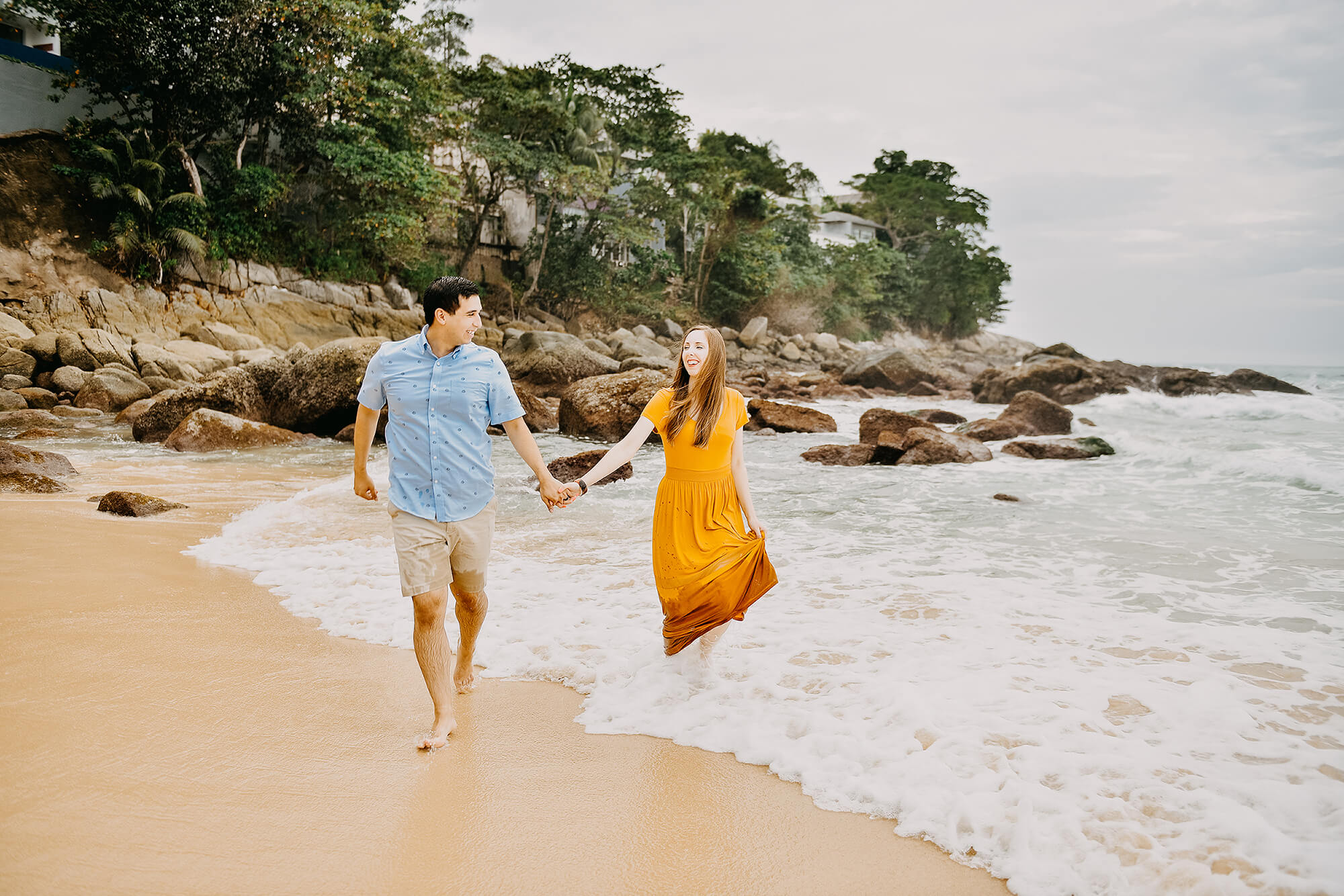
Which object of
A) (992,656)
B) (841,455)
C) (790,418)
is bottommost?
(992,656)

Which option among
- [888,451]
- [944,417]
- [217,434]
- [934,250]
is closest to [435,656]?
[217,434]

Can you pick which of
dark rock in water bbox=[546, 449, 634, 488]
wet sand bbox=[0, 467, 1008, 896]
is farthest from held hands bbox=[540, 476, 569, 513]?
dark rock in water bbox=[546, 449, 634, 488]

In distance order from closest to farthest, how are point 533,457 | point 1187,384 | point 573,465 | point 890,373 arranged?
point 533,457
point 573,465
point 1187,384
point 890,373

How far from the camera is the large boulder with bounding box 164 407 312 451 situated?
38.9 ft

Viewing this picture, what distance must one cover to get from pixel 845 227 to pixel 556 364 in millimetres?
41610

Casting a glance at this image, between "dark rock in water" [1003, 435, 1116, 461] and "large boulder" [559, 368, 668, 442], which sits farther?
"large boulder" [559, 368, 668, 442]

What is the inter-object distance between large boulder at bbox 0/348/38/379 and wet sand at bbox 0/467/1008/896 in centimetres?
1567

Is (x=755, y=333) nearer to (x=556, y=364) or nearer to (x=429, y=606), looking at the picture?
(x=556, y=364)

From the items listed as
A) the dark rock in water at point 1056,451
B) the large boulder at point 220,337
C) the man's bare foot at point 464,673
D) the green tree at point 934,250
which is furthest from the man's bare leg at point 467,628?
the green tree at point 934,250

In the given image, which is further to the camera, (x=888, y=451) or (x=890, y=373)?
(x=890, y=373)

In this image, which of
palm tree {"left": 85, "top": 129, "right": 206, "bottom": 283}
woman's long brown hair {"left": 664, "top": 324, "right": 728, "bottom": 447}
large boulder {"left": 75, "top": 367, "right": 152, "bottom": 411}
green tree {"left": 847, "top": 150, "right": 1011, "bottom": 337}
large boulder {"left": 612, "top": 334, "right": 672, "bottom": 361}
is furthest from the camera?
green tree {"left": 847, "top": 150, "right": 1011, "bottom": 337}

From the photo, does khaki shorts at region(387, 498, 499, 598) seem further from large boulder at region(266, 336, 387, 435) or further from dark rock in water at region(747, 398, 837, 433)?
dark rock in water at region(747, 398, 837, 433)

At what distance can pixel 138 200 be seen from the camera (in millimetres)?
20672

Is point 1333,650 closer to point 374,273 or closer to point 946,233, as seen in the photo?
point 374,273
